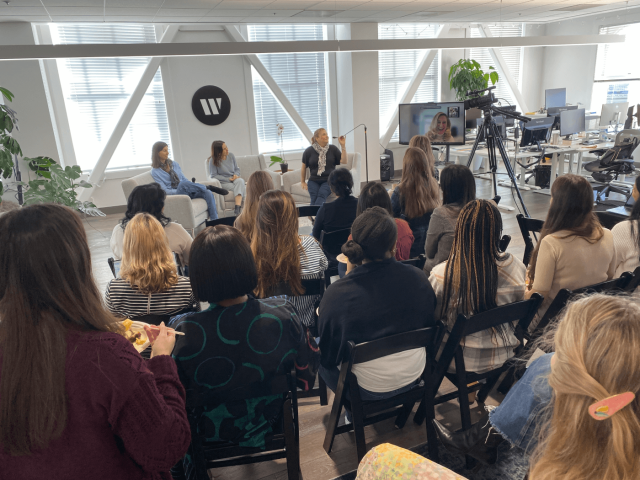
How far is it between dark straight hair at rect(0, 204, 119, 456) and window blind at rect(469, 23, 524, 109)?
9749 mm

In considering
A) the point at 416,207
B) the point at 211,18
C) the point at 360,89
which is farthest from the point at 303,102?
the point at 416,207

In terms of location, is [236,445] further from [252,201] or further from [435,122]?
[435,122]

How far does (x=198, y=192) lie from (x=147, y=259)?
367 cm

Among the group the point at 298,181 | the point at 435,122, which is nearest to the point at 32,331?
the point at 298,181

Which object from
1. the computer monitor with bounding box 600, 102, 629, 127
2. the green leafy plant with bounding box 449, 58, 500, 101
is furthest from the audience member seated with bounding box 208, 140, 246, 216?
the computer monitor with bounding box 600, 102, 629, 127

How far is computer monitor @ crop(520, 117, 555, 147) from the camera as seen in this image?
6.35 meters

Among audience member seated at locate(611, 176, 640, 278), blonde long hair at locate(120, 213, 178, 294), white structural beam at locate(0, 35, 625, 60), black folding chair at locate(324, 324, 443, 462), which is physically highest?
white structural beam at locate(0, 35, 625, 60)

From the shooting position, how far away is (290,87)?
25.6ft

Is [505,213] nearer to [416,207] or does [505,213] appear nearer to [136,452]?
[416,207]

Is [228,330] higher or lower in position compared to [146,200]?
lower

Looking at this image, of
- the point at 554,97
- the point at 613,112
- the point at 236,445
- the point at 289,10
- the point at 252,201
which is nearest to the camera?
the point at 236,445

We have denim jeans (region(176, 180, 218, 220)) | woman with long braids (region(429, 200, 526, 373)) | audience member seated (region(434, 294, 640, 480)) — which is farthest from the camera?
denim jeans (region(176, 180, 218, 220))

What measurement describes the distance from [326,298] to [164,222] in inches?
69.0

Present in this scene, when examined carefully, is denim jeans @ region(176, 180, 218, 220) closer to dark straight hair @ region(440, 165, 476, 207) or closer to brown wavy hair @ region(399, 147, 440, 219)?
brown wavy hair @ region(399, 147, 440, 219)
